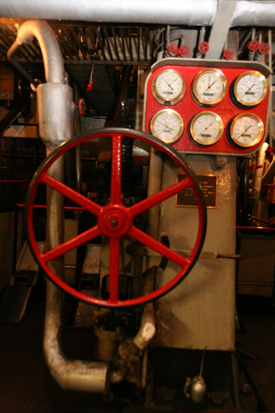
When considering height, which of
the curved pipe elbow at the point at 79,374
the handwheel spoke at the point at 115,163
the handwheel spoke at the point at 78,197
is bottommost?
the curved pipe elbow at the point at 79,374

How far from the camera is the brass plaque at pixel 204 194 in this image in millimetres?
1340

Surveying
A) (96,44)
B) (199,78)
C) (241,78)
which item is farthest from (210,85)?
(96,44)

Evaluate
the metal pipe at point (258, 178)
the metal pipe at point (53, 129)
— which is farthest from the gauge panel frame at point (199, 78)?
the metal pipe at point (258, 178)

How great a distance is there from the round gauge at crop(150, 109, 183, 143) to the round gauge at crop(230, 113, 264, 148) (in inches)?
13.1

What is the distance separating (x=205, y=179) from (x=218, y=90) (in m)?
0.54

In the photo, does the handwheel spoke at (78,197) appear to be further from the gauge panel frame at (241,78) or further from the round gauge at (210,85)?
the gauge panel frame at (241,78)

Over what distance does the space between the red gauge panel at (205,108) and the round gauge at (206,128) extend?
31mm

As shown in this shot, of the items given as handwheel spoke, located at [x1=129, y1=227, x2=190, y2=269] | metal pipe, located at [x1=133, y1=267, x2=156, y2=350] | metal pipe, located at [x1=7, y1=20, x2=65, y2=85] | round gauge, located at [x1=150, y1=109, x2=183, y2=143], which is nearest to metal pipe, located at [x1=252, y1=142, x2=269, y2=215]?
round gauge, located at [x1=150, y1=109, x2=183, y2=143]

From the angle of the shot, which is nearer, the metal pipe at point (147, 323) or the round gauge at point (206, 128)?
the metal pipe at point (147, 323)

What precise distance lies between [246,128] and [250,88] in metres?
0.24

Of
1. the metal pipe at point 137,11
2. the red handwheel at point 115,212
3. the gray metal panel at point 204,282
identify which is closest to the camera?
the red handwheel at point 115,212

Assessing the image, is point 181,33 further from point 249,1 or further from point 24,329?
point 24,329

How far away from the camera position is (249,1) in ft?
3.88

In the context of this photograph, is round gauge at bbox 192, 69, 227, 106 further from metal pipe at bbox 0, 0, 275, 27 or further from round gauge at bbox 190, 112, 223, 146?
metal pipe at bbox 0, 0, 275, 27
